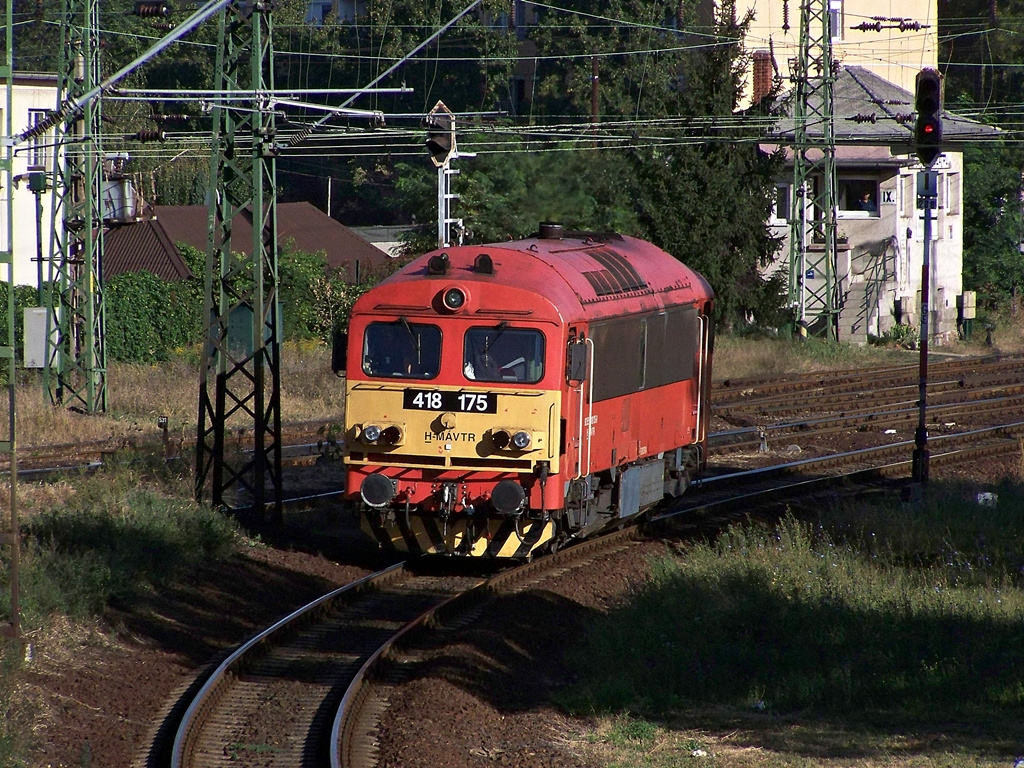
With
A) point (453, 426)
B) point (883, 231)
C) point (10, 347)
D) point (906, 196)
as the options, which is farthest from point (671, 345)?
point (906, 196)

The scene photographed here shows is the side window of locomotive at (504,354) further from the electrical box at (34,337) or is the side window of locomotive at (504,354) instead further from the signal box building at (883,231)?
the signal box building at (883,231)

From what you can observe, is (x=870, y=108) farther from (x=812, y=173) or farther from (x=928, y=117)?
(x=928, y=117)

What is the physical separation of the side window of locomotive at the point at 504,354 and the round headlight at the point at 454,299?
0.91 ft

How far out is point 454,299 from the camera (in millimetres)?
13383

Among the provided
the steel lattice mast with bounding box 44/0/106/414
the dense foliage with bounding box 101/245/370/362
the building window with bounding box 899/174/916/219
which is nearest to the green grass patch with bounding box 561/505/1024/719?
the steel lattice mast with bounding box 44/0/106/414

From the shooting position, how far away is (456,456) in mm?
13242

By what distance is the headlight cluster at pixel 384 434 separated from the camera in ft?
43.8

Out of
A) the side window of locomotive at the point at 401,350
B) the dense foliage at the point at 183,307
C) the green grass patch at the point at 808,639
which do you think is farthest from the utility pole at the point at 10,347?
the dense foliage at the point at 183,307

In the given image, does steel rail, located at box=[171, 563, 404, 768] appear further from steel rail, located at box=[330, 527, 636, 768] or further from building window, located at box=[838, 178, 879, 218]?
building window, located at box=[838, 178, 879, 218]

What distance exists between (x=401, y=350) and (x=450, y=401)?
786mm

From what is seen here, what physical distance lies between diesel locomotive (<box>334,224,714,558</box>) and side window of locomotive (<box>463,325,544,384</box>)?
12 millimetres

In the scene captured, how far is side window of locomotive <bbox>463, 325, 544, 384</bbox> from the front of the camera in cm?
1320

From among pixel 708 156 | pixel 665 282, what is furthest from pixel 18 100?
pixel 665 282

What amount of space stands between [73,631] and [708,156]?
27238 mm
